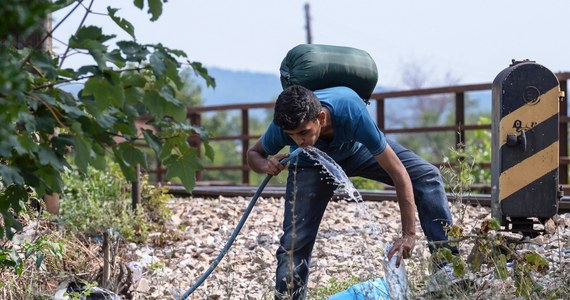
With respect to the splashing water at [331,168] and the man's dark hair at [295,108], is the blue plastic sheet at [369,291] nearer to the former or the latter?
the splashing water at [331,168]

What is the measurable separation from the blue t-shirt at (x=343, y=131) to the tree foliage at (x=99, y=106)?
1.44 meters

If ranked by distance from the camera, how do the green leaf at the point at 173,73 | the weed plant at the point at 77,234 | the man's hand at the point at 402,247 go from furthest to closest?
the weed plant at the point at 77,234, the man's hand at the point at 402,247, the green leaf at the point at 173,73

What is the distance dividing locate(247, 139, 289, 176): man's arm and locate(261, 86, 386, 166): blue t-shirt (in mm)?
48

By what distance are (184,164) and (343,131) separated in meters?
1.56

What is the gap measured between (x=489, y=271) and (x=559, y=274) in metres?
0.30

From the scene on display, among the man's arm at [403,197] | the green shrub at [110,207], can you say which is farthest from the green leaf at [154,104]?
the green shrub at [110,207]

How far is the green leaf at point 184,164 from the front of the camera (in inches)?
119

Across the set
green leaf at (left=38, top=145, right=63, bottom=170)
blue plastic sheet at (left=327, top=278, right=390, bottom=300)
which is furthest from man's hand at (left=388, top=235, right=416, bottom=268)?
green leaf at (left=38, top=145, right=63, bottom=170)

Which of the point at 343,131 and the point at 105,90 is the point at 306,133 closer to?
the point at 343,131

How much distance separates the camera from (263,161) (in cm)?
473

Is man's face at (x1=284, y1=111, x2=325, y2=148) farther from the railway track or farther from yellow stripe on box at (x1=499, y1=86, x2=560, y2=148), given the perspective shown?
the railway track

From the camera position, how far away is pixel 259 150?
4828 mm

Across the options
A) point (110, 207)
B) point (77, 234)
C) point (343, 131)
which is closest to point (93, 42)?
point (343, 131)

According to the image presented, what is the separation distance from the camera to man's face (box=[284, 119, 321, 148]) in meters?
4.27
